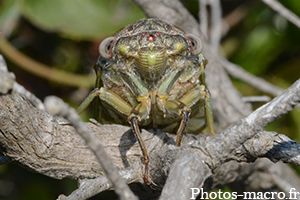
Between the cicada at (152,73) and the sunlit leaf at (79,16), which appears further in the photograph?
the sunlit leaf at (79,16)

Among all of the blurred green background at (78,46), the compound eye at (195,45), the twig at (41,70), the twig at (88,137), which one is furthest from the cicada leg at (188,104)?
the twig at (41,70)

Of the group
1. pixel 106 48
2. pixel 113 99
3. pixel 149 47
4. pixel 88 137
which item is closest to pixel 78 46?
pixel 106 48

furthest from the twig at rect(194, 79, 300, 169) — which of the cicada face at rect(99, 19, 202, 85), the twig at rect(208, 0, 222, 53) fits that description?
the twig at rect(208, 0, 222, 53)

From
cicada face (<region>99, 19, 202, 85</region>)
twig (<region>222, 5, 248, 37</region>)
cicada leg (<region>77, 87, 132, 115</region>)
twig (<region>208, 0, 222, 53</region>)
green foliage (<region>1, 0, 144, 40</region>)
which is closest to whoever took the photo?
cicada face (<region>99, 19, 202, 85</region>)

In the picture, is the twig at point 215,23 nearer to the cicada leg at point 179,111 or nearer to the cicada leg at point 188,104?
the cicada leg at point 188,104

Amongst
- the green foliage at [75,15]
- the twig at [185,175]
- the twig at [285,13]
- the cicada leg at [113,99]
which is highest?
the green foliage at [75,15]

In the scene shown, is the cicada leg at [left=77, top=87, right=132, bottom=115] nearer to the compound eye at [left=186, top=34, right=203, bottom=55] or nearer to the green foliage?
the compound eye at [left=186, top=34, right=203, bottom=55]

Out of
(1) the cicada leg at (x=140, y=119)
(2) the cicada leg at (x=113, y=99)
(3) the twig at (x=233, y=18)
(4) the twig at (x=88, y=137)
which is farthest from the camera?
(3) the twig at (x=233, y=18)
